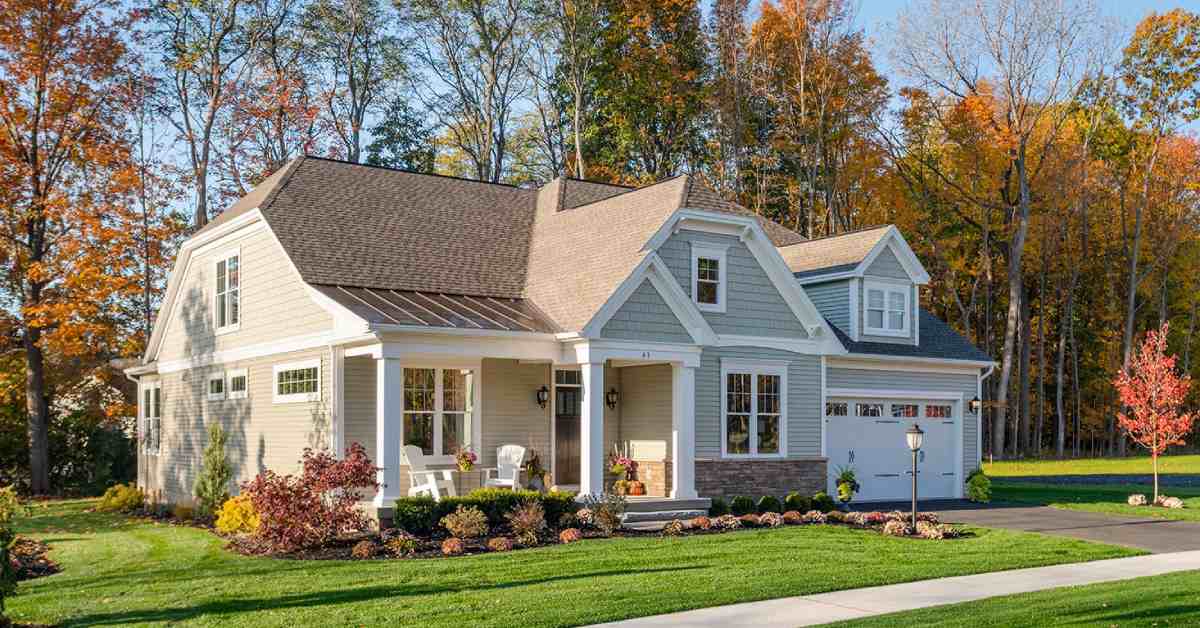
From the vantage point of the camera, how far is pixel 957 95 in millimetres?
41719

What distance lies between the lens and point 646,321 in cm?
1919

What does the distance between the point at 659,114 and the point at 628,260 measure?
2613cm

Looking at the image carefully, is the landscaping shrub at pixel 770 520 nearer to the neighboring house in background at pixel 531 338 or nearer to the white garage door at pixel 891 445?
the neighboring house in background at pixel 531 338

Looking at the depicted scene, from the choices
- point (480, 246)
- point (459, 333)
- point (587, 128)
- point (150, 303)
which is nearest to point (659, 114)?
point (587, 128)

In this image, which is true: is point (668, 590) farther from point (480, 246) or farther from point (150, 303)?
point (150, 303)

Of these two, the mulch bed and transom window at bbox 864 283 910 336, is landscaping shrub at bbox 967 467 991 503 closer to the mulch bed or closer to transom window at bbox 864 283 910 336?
transom window at bbox 864 283 910 336

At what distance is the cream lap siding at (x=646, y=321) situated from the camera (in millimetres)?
18875

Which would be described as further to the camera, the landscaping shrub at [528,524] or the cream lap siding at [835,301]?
the cream lap siding at [835,301]

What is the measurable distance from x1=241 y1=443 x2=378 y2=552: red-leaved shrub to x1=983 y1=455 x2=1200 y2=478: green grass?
86.0 ft

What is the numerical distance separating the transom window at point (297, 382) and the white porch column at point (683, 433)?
632cm

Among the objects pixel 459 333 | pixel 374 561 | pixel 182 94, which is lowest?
pixel 374 561

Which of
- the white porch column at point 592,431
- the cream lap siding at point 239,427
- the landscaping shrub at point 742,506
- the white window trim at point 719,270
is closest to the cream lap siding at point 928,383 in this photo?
the white window trim at point 719,270

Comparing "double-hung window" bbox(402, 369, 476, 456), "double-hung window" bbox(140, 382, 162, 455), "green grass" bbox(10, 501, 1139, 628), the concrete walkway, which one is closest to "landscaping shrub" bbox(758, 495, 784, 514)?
"green grass" bbox(10, 501, 1139, 628)

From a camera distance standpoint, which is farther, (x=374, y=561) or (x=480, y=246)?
(x=480, y=246)
